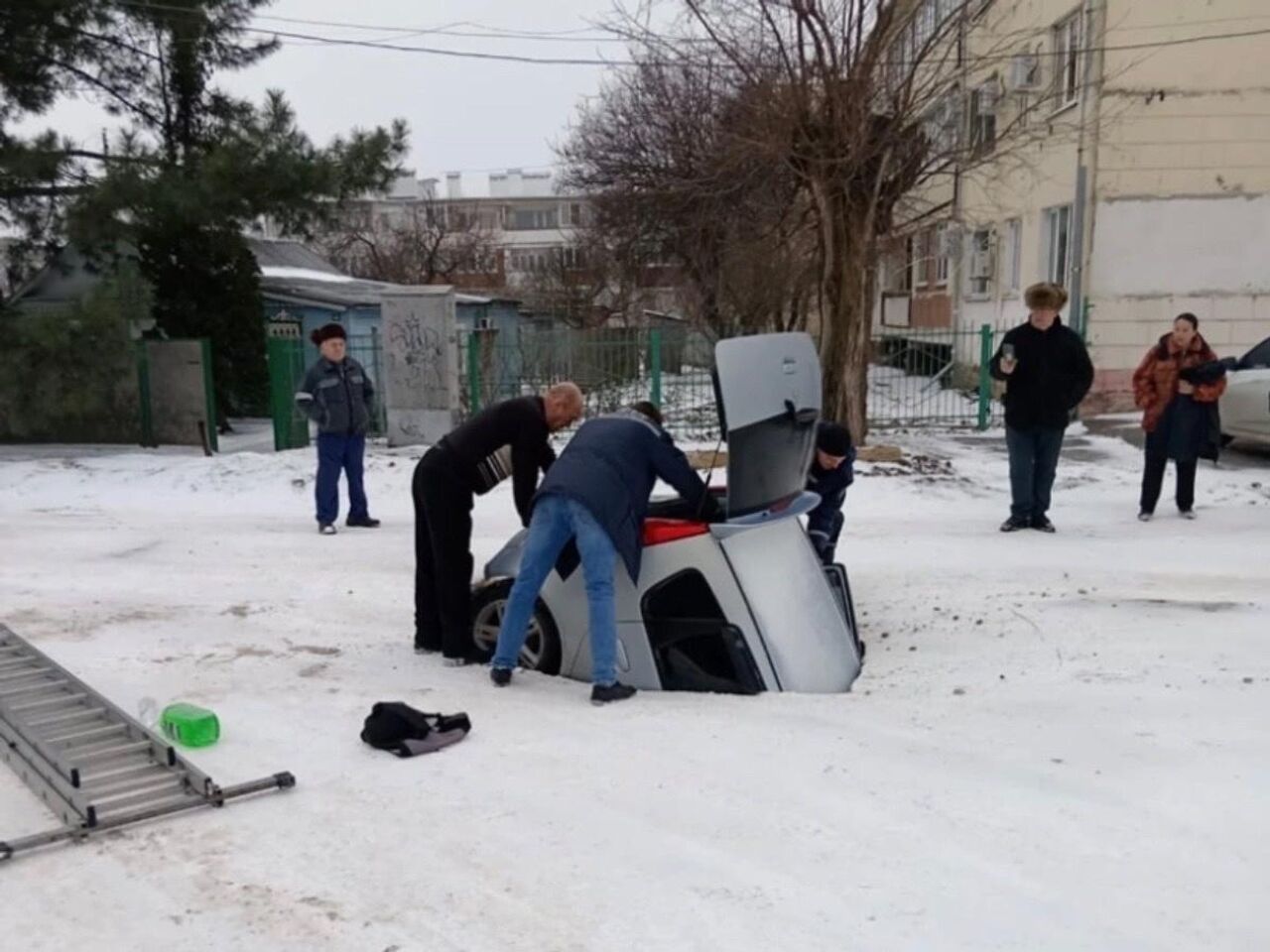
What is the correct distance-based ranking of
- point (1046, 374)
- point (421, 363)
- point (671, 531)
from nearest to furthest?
point (671, 531), point (1046, 374), point (421, 363)

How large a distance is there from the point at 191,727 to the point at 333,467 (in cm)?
497

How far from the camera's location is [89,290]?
41.6ft

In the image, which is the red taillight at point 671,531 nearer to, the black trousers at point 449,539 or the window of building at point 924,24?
the black trousers at point 449,539

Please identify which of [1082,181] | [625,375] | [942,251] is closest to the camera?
[625,375]

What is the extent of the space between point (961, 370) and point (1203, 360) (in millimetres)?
8864

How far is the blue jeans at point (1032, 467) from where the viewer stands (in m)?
7.76

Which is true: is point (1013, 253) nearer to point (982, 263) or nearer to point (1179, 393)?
point (982, 263)

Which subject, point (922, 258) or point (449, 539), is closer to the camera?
point (449, 539)

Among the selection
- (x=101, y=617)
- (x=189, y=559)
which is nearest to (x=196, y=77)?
(x=189, y=559)

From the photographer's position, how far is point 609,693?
452 centimetres

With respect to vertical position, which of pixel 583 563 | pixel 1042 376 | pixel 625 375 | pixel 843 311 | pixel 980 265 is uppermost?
pixel 980 265

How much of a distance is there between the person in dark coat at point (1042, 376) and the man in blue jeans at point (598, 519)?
3.93m

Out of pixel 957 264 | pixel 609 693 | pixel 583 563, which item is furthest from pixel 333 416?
pixel 957 264

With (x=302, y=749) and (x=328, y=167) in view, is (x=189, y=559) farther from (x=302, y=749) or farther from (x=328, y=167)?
(x=328, y=167)
